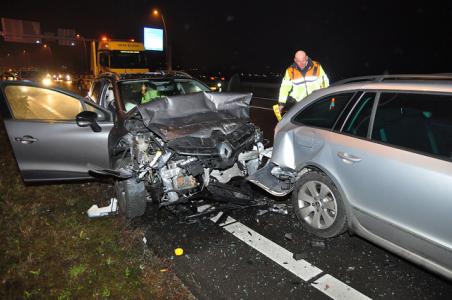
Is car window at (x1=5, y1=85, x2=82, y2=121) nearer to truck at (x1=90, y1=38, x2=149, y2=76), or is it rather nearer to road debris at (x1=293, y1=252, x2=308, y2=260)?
road debris at (x1=293, y1=252, x2=308, y2=260)

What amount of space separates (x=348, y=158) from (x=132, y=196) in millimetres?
2311

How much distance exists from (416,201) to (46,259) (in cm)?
324

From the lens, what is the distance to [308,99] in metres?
3.89

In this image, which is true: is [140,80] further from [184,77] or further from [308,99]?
[308,99]

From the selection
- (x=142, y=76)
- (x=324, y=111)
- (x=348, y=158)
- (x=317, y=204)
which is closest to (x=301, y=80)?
(x=324, y=111)

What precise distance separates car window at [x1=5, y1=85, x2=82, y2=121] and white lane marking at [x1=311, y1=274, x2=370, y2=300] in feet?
11.4

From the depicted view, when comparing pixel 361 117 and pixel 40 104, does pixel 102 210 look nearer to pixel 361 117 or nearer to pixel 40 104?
pixel 40 104

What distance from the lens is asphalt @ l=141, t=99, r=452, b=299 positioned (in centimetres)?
291

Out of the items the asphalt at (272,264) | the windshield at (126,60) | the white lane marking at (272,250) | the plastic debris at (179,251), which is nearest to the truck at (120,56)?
the windshield at (126,60)

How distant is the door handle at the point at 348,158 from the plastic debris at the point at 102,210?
271 cm

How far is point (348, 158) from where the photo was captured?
3.12m

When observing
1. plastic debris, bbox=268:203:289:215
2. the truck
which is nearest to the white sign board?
the truck

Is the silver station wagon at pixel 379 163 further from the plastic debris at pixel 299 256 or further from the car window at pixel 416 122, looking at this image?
the plastic debris at pixel 299 256

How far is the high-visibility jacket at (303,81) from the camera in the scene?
5602 millimetres
